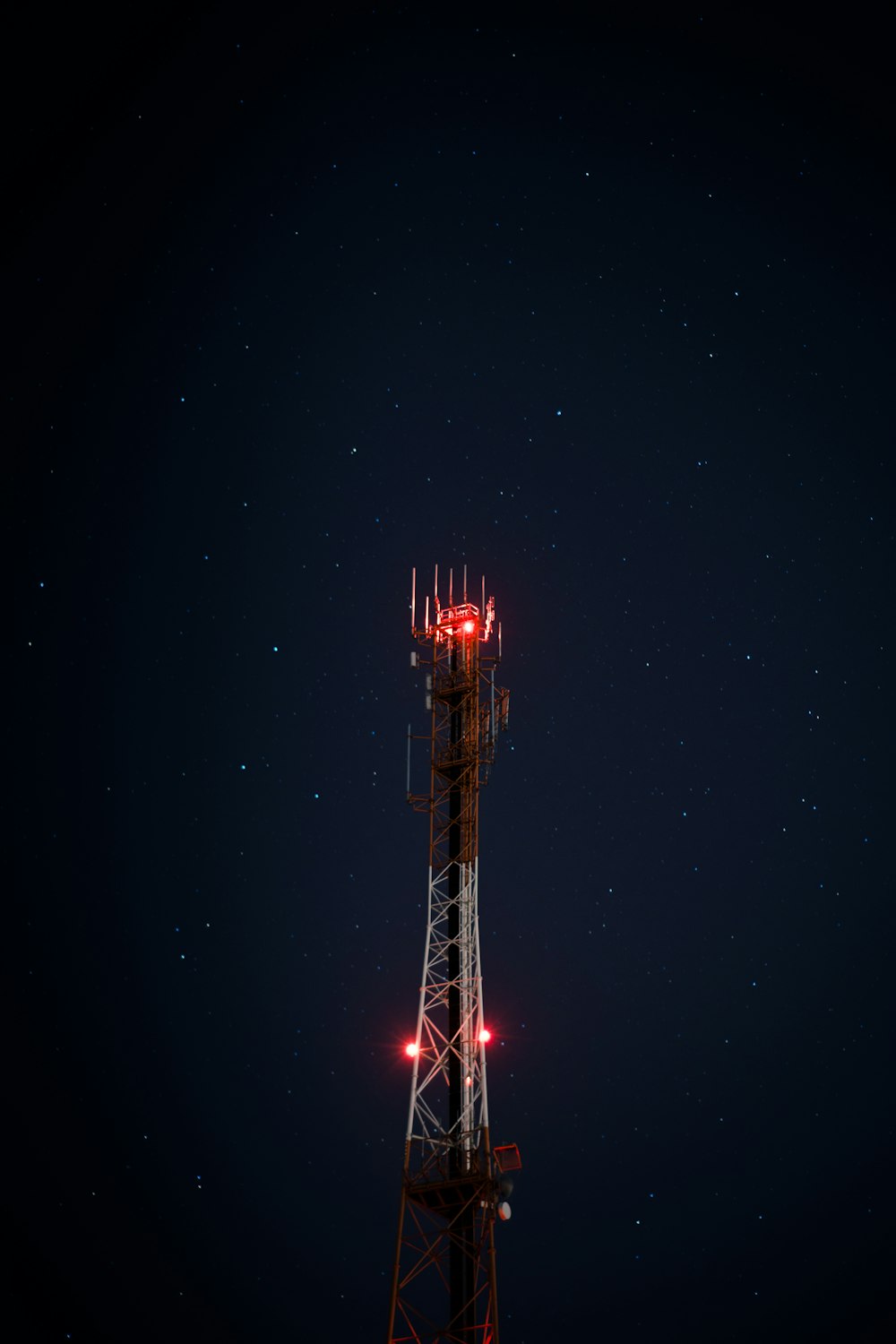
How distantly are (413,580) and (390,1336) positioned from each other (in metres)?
20.3

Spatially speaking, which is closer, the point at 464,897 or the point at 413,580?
the point at 464,897

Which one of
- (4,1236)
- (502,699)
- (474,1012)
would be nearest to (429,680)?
(502,699)

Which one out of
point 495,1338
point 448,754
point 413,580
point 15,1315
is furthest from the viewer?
point 15,1315

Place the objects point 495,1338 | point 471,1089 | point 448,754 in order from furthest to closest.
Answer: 1. point 448,754
2. point 471,1089
3. point 495,1338

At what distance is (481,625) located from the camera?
41344 millimetres

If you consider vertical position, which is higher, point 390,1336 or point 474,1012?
point 474,1012

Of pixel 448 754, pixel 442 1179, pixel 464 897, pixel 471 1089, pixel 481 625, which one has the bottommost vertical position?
pixel 442 1179

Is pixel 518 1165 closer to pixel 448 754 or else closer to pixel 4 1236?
pixel 448 754

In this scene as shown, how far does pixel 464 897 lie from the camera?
124 ft

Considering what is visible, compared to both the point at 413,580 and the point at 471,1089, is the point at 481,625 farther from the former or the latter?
the point at 471,1089

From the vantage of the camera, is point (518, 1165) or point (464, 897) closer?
point (518, 1165)

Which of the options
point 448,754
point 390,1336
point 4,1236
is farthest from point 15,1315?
point 448,754

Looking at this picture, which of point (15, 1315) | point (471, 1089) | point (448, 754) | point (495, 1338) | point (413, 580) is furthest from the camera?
point (15, 1315)

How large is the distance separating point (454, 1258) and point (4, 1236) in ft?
84.7
